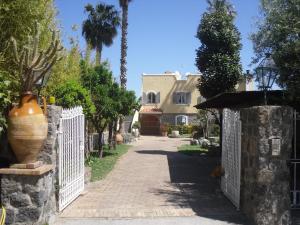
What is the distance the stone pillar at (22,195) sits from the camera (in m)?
7.17

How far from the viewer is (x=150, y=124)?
50.1 metres

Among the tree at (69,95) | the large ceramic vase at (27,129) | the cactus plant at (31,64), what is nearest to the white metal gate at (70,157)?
the large ceramic vase at (27,129)

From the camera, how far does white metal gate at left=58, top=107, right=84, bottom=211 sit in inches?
339

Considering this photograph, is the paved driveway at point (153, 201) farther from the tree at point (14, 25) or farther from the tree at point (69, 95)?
the tree at point (14, 25)

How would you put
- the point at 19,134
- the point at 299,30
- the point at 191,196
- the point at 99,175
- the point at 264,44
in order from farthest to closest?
1. the point at 99,175
2. the point at 264,44
3. the point at 191,196
4. the point at 299,30
5. the point at 19,134

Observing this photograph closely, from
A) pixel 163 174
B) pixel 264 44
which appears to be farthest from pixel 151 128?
pixel 264 44

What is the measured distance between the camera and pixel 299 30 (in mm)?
9383

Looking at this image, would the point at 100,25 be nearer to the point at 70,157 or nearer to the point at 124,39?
the point at 124,39

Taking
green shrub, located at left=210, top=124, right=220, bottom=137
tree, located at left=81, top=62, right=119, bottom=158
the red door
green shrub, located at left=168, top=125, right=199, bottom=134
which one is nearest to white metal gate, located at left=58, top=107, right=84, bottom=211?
tree, located at left=81, top=62, right=119, bottom=158

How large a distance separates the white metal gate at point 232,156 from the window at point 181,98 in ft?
131

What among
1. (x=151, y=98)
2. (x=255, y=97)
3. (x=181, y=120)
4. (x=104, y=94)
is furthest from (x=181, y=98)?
(x=255, y=97)

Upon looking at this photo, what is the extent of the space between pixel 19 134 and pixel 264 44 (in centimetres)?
720

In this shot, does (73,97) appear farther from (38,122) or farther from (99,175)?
(38,122)

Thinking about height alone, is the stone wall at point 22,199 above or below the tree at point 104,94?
below
